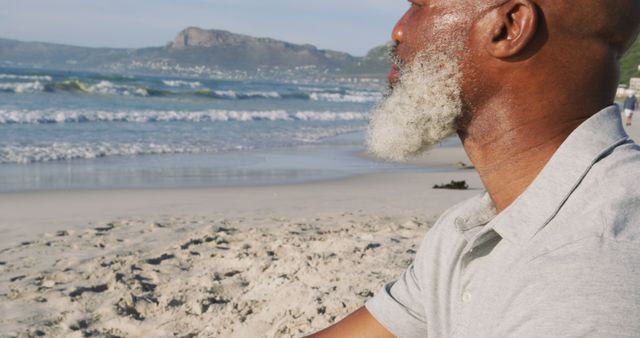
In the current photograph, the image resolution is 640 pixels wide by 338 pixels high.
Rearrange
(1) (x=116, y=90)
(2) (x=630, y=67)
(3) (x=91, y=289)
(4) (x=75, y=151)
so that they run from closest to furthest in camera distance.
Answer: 1. (3) (x=91, y=289)
2. (4) (x=75, y=151)
3. (1) (x=116, y=90)
4. (2) (x=630, y=67)

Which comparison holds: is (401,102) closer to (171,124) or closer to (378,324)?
(378,324)

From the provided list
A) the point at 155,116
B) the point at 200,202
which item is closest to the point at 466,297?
the point at 200,202

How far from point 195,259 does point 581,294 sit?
16.0 feet

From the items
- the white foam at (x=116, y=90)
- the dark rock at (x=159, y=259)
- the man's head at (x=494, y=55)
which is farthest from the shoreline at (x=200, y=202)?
the white foam at (x=116, y=90)

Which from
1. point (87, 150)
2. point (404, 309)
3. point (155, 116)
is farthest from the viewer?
point (155, 116)

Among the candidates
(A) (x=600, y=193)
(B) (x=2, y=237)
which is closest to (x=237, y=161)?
(B) (x=2, y=237)

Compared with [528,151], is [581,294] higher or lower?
lower

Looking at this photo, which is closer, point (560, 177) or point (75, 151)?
point (560, 177)

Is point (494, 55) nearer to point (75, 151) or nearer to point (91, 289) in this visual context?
point (91, 289)

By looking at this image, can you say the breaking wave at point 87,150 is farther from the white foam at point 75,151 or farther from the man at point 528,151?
the man at point 528,151

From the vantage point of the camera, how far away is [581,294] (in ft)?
3.49

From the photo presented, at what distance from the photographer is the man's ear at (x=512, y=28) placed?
134 cm

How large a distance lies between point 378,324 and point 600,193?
92 centimetres

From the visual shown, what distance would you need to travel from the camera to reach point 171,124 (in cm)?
2028
